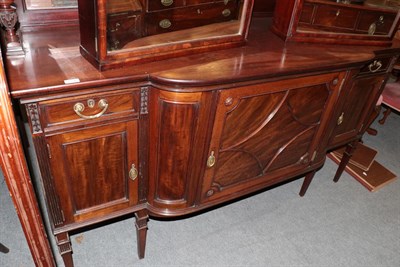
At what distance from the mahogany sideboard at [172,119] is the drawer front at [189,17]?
4.3 inches

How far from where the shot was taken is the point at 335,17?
1359mm

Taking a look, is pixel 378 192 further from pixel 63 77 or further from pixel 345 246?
pixel 63 77

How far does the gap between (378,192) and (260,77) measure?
133cm

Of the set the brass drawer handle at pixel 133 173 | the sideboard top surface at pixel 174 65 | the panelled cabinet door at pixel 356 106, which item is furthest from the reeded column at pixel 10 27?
the panelled cabinet door at pixel 356 106

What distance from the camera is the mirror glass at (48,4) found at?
44.0 inches

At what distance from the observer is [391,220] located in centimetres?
179

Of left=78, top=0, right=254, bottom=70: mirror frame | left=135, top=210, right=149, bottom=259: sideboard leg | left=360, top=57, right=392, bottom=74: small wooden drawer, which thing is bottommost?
left=135, top=210, right=149, bottom=259: sideboard leg

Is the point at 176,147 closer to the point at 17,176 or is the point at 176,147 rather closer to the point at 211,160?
the point at 211,160

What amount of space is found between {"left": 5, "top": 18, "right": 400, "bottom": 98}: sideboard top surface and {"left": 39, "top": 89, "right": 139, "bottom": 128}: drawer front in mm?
47

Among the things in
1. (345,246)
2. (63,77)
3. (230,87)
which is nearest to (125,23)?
(63,77)

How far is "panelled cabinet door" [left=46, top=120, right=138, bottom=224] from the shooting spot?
0.99 meters

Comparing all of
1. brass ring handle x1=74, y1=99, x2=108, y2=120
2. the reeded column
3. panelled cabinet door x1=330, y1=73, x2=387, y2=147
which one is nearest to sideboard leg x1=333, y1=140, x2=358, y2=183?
panelled cabinet door x1=330, y1=73, x2=387, y2=147

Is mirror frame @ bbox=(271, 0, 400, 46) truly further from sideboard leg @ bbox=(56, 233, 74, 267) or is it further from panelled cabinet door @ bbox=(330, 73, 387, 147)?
sideboard leg @ bbox=(56, 233, 74, 267)

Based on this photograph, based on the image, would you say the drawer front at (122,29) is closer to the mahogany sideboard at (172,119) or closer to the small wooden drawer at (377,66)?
the mahogany sideboard at (172,119)
